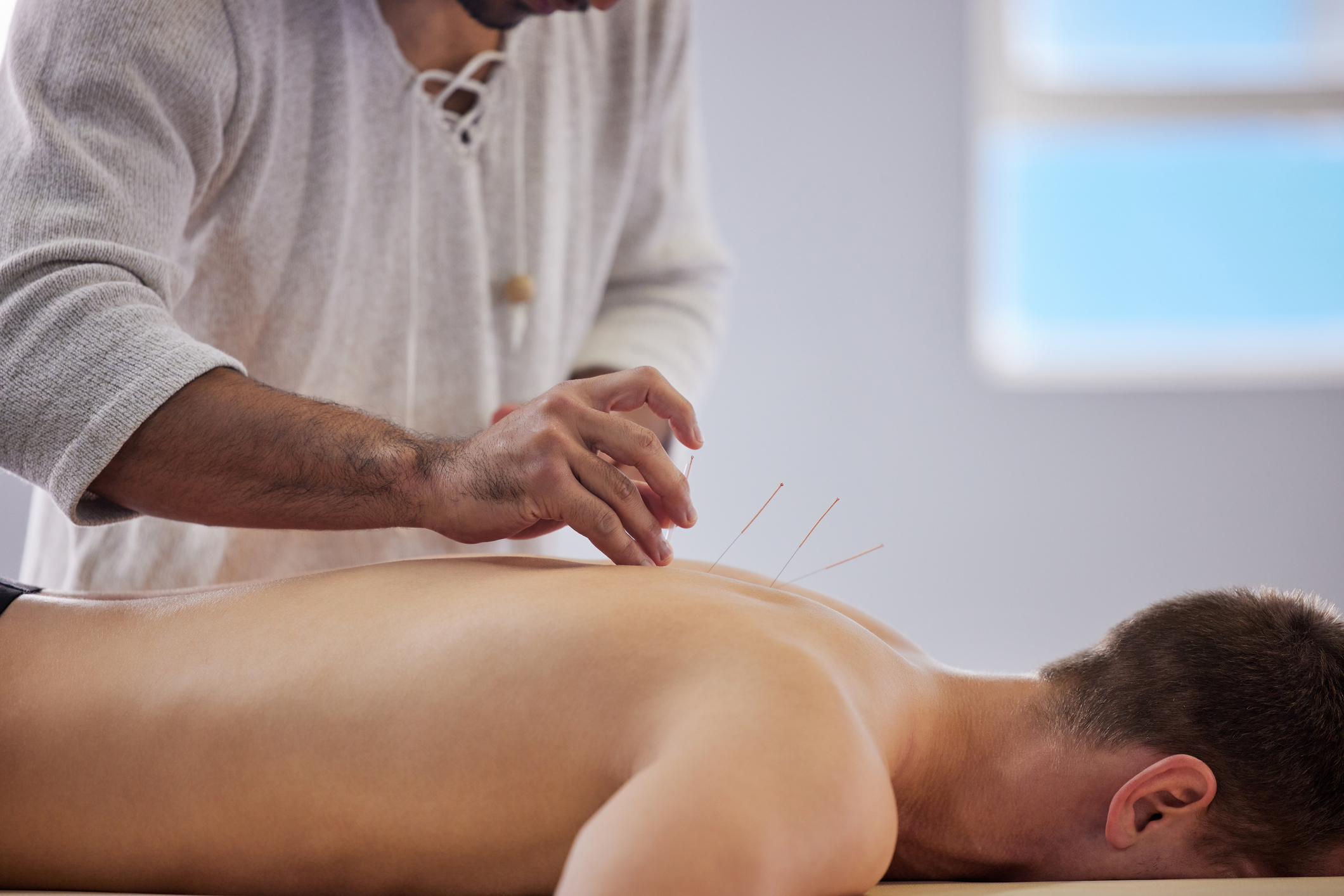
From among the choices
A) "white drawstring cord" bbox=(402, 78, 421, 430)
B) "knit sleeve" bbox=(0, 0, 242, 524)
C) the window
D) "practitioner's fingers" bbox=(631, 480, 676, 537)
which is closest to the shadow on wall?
"white drawstring cord" bbox=(402, 78, 421, 430)

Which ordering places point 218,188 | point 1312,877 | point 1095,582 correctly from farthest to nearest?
point 1095,582 → point 218,188 → point 1312,877

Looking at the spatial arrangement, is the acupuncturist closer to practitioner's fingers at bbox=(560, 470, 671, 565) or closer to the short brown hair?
practitioner's fingers at bbox=(560, 470, 671, 565)

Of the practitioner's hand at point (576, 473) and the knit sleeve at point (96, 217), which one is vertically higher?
the knit sleeve at point (96, 217)

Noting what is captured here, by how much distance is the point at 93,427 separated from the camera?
0.95m

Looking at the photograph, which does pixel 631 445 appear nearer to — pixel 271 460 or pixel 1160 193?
pixel 271 460

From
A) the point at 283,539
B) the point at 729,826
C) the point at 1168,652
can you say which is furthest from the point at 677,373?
the point at 729,826

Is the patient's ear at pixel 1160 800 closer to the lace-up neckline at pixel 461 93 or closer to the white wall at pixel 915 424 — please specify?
the lace-up neckline at pixel 461 93

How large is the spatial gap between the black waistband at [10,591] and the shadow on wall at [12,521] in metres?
1.26

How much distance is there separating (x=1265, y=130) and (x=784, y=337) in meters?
1.38

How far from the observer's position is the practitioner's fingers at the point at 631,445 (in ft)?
3.01

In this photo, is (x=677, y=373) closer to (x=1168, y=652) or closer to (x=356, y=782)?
(x=1168, y=652)

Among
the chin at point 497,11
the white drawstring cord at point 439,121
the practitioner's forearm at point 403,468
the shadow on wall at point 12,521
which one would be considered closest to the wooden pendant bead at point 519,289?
the white drawstring cord at point 439,121

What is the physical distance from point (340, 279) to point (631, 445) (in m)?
0.68

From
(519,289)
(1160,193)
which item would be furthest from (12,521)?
(1160,193)
